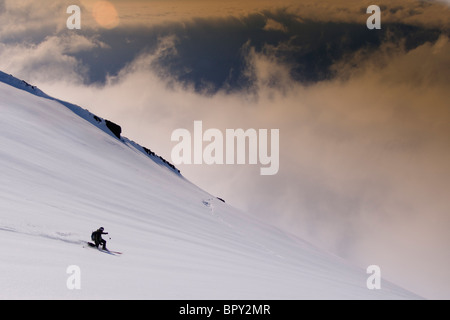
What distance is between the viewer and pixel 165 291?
695 centimetres

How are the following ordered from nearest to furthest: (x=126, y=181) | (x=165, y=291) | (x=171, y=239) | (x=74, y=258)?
(x=165, y=291), (x=74, y=258), (x=171, y=239), (x=126, y=181)

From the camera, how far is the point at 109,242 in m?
10.5

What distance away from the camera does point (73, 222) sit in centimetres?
1102

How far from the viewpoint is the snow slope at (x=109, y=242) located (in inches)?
260

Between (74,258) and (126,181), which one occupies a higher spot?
(126,181)

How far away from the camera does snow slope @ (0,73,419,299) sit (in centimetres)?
661

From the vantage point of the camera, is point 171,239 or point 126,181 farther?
point 126,181
